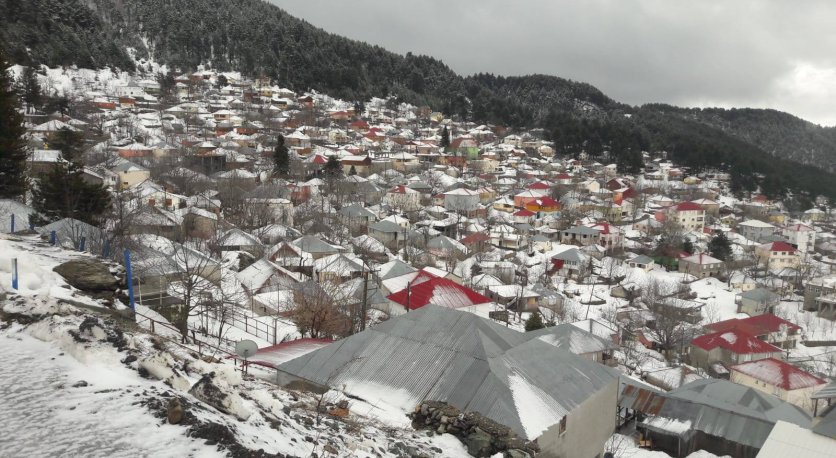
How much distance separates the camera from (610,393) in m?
11.6

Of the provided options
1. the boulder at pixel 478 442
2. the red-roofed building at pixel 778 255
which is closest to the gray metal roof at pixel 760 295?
the red-roofed building at pixel 778 255

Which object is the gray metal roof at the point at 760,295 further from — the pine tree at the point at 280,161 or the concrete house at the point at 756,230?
the pine tree at the point at 280,161

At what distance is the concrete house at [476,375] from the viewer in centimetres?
902

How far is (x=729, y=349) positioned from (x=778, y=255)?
85.9 ft

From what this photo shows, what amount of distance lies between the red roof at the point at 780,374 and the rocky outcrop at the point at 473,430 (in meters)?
20.8

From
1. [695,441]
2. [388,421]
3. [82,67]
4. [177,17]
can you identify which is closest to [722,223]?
[695,441]

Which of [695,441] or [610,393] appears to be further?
[695,441]

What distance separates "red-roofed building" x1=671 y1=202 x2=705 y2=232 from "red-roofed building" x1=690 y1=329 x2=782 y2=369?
28465 mm

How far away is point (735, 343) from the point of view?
2767 cm

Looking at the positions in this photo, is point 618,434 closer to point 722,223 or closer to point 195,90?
point 722,223

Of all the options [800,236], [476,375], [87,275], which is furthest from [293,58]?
[476,375]

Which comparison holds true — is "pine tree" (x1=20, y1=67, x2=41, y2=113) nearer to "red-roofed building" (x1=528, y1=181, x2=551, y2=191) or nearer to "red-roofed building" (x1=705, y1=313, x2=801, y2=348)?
"red-roofed building" (x1=528, y1=181, x2=551, y2=191)

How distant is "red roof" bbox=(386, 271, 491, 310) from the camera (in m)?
23.6

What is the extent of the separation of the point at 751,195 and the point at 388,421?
3042 inches
